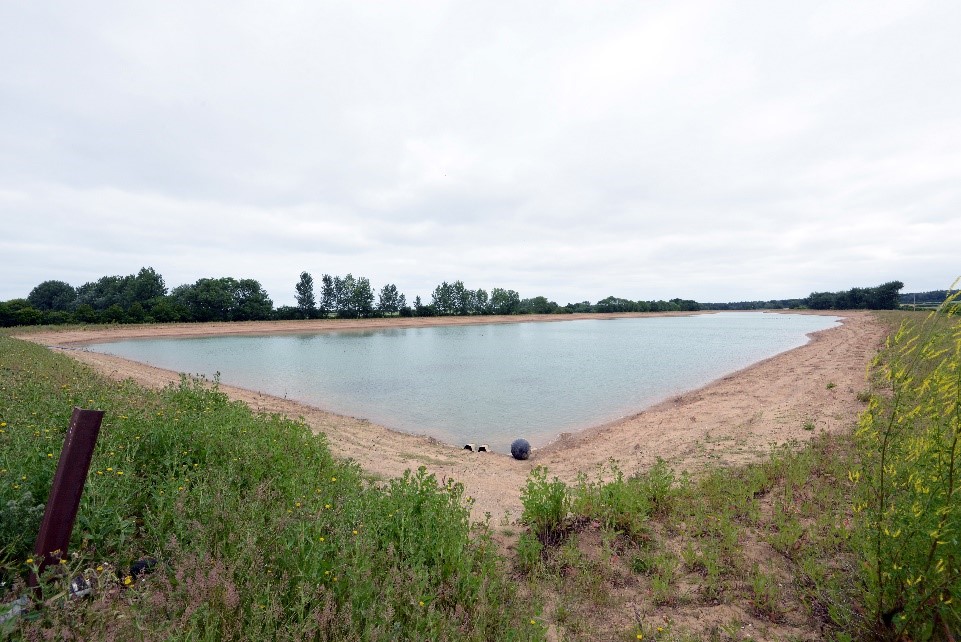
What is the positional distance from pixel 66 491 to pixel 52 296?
107127 mm

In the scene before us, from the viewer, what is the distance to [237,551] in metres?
3.36

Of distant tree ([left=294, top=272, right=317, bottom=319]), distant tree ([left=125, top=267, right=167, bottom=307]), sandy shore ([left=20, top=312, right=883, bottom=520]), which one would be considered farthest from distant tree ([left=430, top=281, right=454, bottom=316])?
sandy shore ([left=20, top=312, right=883, bottom=520])

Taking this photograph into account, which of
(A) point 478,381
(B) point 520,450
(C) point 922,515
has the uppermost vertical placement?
(C) point 922,515

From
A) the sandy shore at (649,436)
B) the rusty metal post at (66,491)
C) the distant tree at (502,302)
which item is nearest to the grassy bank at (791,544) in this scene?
the sandy shore at (649,436)

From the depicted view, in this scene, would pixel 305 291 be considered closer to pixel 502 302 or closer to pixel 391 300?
pixel 391 300

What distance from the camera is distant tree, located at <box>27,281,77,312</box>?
76.3 m

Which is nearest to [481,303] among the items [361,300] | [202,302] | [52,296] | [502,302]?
[502,302]

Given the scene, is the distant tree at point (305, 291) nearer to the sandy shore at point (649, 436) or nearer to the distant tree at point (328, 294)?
the distant tree at point (328, 294)

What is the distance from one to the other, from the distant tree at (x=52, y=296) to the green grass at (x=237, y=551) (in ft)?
333

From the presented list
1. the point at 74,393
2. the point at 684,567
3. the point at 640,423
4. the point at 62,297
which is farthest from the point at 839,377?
the point at 62,297

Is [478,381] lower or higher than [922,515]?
lower

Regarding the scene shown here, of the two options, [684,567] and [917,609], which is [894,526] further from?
[684,567]

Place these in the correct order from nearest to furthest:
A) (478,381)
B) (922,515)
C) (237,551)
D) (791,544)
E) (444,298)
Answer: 1. (922,515)
2. (237,551)
3. (791,544)
4. (478,381)
5. (444,298)

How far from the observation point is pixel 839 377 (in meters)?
15.7
